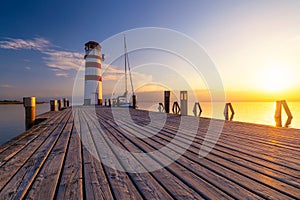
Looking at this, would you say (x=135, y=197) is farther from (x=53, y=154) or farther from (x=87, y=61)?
(x=87, y=61)

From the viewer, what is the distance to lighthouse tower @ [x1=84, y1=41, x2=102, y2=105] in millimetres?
21155

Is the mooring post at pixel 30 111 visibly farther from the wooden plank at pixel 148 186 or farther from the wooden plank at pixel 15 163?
the wooden plank at pixel 148 186

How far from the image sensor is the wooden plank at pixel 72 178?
1.41 m

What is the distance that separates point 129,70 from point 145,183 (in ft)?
74.1

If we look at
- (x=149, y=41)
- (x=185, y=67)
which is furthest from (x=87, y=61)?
(x=185, y=67)

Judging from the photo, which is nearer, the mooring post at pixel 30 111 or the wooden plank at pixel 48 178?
the wooden plank at pixel 48 178

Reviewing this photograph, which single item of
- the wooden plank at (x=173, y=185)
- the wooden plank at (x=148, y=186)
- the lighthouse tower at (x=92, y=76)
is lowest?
the wooden plank at (x=148, y=186)

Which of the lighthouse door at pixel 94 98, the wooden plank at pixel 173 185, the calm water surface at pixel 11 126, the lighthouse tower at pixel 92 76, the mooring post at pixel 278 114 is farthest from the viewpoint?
the lighthouse door at pixel 94 98

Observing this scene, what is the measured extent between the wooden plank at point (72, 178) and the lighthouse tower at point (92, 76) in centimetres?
1968

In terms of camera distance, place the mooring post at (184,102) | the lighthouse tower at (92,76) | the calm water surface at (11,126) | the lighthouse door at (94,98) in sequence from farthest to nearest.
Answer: the lighthouse door at (94,98) → the lighthouse tower at (92,76) → the calm water surface at (11,126) → the mooring post at (184,102)

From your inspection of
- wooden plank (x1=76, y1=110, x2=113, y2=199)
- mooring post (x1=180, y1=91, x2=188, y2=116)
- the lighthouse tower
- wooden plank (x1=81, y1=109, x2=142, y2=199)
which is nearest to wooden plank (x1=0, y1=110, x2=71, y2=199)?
wooden plank (x1=76, y1=110, x2=113, y2=199)

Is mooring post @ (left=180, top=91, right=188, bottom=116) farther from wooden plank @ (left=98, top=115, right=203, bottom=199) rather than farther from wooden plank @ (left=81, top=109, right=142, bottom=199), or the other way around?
wooden plank @ (left=98, top=115, right=203, bottom=199)

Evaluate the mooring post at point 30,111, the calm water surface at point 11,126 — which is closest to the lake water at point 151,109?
the calm water surface at point 11,126

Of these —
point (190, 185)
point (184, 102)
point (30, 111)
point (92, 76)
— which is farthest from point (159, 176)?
point (92, 76)
